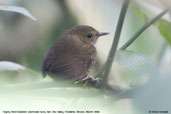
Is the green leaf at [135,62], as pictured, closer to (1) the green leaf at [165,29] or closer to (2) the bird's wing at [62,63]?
(1) the green leaf at [165,29]

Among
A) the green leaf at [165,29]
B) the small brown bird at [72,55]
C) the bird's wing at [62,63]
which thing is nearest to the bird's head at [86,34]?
the small brown bird at [72,55]

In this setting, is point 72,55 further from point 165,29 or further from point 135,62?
point 135,62

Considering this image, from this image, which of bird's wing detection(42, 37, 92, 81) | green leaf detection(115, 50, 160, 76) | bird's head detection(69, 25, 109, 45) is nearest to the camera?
green leaf detection(115, 50, 160, 76)

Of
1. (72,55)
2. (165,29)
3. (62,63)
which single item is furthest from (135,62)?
(72,55)

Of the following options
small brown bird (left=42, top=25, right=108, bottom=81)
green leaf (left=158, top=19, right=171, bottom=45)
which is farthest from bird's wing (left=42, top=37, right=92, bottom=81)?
green leaf (left=158, top=19, right=171, bottom=45)

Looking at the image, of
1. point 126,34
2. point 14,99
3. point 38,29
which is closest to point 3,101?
point 14,99

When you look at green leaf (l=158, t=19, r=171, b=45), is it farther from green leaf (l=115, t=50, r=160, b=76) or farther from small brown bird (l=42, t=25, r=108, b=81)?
small brown bird (l=42, t=25, r=108, b=81)
